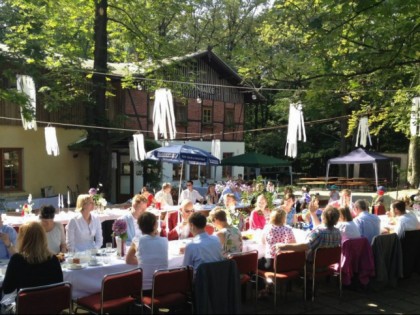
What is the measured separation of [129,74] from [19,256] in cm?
1294

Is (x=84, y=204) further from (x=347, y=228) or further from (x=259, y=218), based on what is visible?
(x=347, y=228)

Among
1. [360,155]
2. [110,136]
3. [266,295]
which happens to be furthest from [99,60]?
[360,155]

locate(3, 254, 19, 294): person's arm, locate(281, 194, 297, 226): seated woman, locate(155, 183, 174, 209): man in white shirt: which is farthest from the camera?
locate(155, 183, 174, 209): man in white shirt

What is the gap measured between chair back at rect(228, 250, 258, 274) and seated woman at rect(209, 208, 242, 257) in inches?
9.4

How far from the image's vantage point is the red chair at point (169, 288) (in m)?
4.60

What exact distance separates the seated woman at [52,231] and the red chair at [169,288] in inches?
65.2

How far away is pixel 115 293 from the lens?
447 centimetres

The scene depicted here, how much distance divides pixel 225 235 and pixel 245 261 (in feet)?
1.35

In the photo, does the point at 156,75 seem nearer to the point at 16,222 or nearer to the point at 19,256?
the point at 16,222

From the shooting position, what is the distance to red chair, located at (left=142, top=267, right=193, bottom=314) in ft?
15.1

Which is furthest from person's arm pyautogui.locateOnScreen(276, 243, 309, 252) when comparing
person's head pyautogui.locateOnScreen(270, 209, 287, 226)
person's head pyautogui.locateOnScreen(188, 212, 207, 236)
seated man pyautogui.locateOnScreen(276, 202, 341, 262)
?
person's head pyautogui.locateOnScreen(188, 212, 207, 236)

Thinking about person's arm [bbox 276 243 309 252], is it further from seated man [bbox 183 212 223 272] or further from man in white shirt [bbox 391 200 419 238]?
man in white shirt [bbox 391 200 419 238]

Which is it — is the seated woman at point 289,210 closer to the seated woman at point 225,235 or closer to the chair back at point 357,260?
the chair back at point 357,260

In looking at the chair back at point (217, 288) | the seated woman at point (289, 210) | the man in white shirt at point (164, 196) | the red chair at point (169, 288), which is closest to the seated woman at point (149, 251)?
the red chair at point (169, 288)
